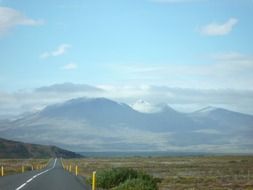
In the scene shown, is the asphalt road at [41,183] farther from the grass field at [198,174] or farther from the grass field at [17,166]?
the grass field at [17,166]

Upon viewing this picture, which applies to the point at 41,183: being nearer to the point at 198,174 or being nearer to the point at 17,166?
the point at 198,174

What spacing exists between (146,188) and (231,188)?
36.2 feet

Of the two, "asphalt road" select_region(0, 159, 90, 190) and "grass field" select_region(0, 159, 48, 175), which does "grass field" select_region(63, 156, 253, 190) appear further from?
"grass field" select_region(0, 159, 48, 175)

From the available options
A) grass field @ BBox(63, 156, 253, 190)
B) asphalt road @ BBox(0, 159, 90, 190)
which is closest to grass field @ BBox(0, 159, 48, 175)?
grass field @ BBox(63, 156, 253, 190)

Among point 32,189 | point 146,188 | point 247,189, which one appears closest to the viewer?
point 146,188

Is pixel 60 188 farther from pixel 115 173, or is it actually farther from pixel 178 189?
pixel 178 189

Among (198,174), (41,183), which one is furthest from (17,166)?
(41,183)

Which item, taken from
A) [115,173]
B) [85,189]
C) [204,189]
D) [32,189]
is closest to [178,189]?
[204,189]

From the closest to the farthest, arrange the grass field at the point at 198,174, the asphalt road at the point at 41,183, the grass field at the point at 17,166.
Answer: the asphalt road at the point at 41,183 → the grass field at the point at 198,174 → the grass field at the point at 17,166

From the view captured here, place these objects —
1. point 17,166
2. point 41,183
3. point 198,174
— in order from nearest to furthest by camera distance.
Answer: point 41,183
point 198,174
point 17,166

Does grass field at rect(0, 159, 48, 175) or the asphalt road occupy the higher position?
grass field at rect(0, 159, 48, 175)

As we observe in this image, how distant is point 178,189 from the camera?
122ft

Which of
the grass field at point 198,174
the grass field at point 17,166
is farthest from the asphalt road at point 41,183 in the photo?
the grass field at point 17,166

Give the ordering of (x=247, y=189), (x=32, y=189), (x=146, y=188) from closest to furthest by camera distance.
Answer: (x=146, y=188)
(x=32, y=189)
(x=247, y=189)
